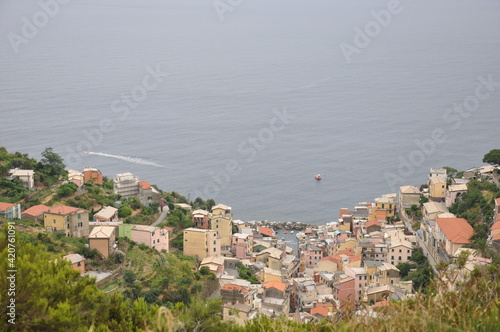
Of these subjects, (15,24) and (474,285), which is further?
(15,24)

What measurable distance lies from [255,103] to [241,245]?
2002 centimetres

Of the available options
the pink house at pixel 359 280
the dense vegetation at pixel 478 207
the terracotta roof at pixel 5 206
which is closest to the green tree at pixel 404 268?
the pink house at pixel 359 280

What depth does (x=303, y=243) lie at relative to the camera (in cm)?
2156

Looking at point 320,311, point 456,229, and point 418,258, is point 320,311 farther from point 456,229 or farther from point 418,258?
point 456,229

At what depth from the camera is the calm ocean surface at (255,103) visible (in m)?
27.1

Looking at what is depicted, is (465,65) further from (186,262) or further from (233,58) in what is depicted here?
(186,262)

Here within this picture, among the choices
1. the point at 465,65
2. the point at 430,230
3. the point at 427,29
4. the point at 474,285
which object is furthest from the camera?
the point at 427,29

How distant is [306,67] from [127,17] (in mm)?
35576

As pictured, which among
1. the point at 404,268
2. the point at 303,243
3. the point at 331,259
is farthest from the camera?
the point at 303,243

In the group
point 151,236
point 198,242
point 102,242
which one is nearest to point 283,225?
point 198,242

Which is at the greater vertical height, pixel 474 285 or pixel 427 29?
pixel 427 29

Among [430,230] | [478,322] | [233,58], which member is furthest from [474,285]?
[233,58]

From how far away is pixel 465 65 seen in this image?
47.3m

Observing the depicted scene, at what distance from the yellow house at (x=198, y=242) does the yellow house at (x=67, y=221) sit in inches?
106
